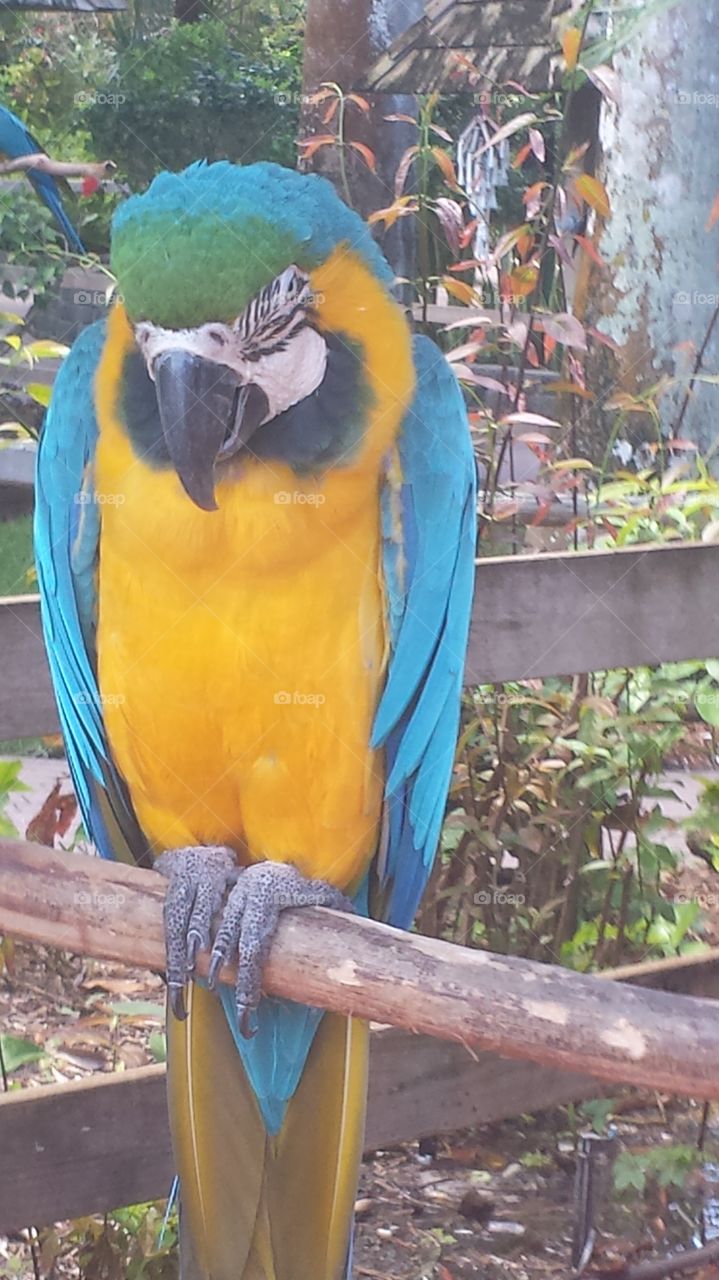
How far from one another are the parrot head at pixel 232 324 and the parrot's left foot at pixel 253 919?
30cm

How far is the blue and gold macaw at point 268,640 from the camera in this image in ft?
2.88

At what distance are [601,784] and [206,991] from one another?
2.39ft

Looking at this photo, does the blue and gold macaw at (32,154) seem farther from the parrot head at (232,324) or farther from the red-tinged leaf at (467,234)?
the parrot head at (232,324)

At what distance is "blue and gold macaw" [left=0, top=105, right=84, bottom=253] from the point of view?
1366mm

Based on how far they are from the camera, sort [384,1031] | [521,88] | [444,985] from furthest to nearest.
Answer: [521,88] < [384,1031] < [444,985]

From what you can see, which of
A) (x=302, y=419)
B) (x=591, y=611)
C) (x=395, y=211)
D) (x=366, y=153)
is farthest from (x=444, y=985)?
(x=366, y=153)

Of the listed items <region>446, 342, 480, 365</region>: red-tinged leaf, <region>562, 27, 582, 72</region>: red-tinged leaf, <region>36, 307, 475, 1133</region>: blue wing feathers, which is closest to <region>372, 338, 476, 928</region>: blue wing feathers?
<region>36, 307, 475, 1133</region>: blue wing feathers

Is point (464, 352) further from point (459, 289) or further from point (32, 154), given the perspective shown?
point (32, 154)

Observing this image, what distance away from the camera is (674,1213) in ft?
4.86

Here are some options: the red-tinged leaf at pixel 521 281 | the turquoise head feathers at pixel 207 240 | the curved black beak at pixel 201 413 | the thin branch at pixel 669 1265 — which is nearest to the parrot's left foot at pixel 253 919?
the curved black beak at pixel 201 413

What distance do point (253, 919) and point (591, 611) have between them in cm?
53

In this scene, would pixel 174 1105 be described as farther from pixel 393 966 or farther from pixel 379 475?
pixel 379 475

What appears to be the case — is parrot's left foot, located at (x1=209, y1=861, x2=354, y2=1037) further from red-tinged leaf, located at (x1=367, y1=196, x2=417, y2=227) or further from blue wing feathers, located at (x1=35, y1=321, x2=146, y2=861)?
red-tinged leaf, located at (x1=367, y1=196, x2=417, y2=227)

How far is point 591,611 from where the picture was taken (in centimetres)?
125
